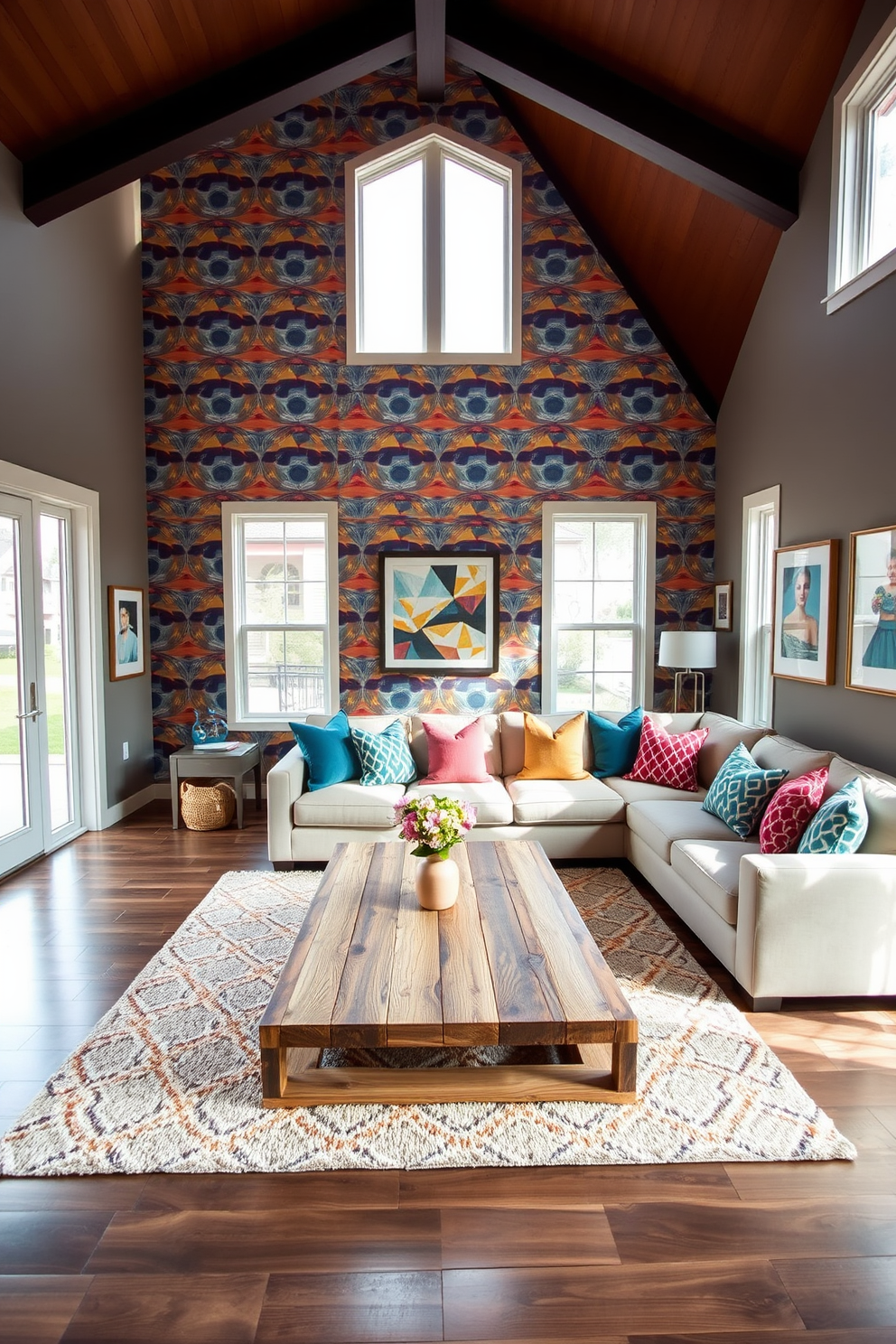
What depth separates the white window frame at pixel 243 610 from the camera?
240 inches

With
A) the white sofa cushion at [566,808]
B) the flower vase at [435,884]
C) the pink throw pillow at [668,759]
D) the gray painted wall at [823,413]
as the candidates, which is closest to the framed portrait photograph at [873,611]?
the gray painted wall at [823,413]

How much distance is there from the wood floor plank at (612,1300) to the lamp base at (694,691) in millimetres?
4386

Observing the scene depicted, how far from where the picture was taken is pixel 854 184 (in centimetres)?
397

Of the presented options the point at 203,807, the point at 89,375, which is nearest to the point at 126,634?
the point at 203,807

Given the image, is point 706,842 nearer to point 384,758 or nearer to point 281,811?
point 384,758

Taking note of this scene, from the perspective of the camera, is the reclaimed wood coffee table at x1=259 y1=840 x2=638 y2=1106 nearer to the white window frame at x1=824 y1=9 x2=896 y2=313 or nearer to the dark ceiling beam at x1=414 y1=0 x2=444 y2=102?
the white window frame at x1=824 y1=9 x2=896 y2=313

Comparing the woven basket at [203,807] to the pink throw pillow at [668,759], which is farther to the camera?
the woven basket at [203,807]

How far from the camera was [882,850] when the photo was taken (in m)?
3.15

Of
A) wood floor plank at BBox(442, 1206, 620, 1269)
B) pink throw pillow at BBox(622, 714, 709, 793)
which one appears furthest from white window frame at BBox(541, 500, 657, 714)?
wood floor plank at BBox(442, 1206, 620, 1269)

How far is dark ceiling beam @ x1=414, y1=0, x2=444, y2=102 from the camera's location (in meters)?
4.38

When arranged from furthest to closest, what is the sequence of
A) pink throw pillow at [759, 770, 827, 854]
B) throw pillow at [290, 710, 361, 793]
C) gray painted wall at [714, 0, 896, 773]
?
1. throw pillow at [290, 710, 361, 793]
2. gray painted wall at [714, 0, 896, 773]
3. pink throw pillow at [759, 770, 827, 854]

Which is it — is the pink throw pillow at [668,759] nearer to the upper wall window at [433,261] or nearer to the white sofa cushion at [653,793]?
the white sofa cushion at [653,793]

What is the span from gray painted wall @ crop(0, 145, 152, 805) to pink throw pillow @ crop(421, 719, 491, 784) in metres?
2.28

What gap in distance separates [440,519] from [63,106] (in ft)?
10.7
